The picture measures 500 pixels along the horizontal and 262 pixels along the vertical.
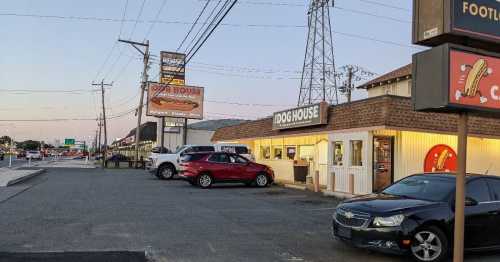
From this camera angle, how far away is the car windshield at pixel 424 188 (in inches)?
352

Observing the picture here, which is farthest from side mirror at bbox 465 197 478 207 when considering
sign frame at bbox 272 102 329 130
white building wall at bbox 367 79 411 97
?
white building wall at bbox 367 79 411 97

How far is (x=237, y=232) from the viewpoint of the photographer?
34.9 ft

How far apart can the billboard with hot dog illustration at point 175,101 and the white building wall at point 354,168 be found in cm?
2812

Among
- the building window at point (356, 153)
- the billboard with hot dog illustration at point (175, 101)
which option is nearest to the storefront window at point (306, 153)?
the building window at point (356, 153)

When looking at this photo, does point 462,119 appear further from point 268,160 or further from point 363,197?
point 268,160

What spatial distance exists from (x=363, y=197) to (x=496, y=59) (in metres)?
3.66

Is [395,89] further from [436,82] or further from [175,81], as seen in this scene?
[436,82]

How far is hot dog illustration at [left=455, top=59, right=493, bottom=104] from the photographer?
6371mm

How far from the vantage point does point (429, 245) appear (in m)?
8.28

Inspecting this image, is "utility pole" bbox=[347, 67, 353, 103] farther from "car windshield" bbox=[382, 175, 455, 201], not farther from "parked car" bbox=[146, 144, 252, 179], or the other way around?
"car windshield" bbox=[382, 175, 455, 201]

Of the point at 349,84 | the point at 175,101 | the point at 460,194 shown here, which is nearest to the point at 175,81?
the point at 175,101

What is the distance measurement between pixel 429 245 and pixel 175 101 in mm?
41229

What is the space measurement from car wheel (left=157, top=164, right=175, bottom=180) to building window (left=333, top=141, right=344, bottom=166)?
11632 mm

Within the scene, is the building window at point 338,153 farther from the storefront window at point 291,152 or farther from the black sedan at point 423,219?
the black sedan at point 423,219
